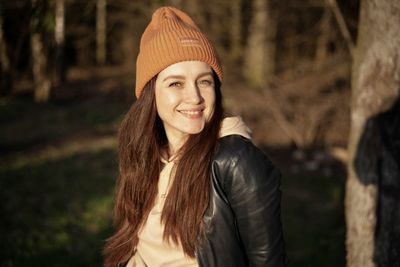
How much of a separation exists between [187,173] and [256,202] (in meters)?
0.41

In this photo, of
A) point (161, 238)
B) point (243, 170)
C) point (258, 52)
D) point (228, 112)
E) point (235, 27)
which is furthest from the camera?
point (258, 52)

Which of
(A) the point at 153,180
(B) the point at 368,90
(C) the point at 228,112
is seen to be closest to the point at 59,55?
(C) the point at 228,112

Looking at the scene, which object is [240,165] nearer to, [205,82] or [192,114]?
[192,114]

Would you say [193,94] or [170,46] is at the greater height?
[170,46]

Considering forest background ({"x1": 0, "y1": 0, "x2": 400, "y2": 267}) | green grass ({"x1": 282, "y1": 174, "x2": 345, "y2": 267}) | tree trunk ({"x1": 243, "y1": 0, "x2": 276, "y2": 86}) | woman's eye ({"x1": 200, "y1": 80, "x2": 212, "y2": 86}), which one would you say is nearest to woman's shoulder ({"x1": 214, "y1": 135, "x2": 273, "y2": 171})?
woman's eye ({"x1": 200, "y1": 80, "x2": 212, "y2": 86})

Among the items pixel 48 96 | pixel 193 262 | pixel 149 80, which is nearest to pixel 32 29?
pixel 149 80

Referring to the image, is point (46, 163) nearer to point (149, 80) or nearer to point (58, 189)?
point (58, 189)

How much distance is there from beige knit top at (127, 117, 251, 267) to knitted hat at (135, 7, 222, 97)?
0.37 metres

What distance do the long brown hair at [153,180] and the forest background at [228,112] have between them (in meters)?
1.26

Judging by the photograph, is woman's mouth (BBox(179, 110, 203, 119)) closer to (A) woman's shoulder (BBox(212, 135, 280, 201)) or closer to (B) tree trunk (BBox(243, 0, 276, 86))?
(A) woman's shoulder (BBox(212, 135, 280, 201))

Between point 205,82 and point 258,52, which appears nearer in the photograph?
point 205,82

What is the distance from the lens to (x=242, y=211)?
168cm

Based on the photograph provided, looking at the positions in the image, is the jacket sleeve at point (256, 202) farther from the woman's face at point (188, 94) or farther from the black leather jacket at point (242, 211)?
the woman's face at point (188, 94)

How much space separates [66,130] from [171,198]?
9760mm
